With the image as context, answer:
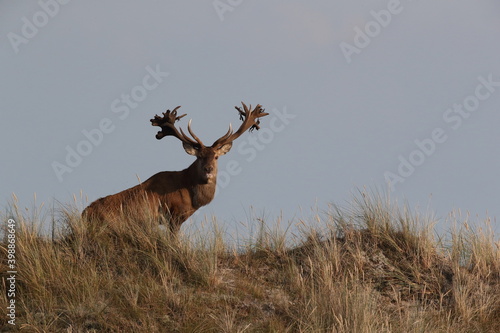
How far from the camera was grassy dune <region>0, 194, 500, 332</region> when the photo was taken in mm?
9078

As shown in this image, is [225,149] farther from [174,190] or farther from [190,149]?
[174,190]

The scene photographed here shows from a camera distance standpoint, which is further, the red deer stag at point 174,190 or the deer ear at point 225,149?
the deer ear at point 225,149

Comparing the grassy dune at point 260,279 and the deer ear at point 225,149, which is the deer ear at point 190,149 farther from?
the grassy dune at point 260,279

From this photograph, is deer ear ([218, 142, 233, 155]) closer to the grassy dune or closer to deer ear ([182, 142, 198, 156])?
deer ear ([182, 142, 198, 156])

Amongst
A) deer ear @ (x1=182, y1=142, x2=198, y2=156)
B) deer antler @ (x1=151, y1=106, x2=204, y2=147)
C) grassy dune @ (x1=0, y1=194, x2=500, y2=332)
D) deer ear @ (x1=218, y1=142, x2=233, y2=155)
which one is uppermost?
deer antler @ (x1=151, y1=106, x2=204, y2=147)

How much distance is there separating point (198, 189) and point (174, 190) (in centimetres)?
43

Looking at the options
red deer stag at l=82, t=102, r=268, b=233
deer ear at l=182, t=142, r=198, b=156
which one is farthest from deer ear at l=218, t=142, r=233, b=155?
deer ear at l=182, t=142, r=198, b=156

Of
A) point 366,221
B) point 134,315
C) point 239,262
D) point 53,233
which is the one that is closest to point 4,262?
point 53,233

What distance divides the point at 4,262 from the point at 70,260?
0.97 metres

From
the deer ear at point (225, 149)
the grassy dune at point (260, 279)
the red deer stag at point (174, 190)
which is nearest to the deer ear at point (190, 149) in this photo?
the red deer stag at point (174, 190)

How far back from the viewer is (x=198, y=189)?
514 inches

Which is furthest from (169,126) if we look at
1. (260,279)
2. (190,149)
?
(260,279)

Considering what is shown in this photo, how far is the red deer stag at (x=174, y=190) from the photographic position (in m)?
12.4

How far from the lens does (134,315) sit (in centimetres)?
909
